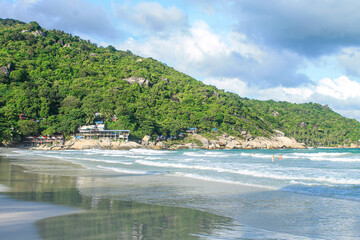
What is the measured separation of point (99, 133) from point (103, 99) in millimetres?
23546

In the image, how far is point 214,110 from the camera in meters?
120

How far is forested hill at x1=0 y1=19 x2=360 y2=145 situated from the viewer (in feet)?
287

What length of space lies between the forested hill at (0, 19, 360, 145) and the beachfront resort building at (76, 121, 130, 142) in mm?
2905

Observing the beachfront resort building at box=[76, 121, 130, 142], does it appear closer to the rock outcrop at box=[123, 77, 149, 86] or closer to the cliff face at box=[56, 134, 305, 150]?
the cliff face at box=[56, 134, 305, 150]

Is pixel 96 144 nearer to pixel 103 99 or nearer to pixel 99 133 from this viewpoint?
pixel 99 133

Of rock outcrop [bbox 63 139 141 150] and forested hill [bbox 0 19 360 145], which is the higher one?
forested hill [bbox 0 19 360 145]

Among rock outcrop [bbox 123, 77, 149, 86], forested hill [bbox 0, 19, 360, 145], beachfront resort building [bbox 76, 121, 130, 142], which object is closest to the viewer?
beachfront resort building [bbox 76, 121, 130, 142]

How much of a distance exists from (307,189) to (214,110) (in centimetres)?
10644

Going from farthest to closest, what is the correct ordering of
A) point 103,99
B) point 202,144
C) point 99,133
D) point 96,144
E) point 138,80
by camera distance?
point 138,80 → point 103,99 → point 202,144 → point 99,133 → point 96,144

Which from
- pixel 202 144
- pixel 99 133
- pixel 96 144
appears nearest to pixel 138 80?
pixel 202 144

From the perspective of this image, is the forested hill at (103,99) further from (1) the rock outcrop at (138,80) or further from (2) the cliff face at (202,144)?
(2) the cliff face at (202,144)

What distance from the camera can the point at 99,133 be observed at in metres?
82.9

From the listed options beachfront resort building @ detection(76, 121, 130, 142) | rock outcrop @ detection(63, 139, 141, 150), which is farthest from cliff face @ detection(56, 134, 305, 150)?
beachfront resort building @ detection(76, 121, 130, 142)

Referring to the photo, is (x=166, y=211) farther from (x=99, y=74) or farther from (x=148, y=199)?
(x=99, y=74)
